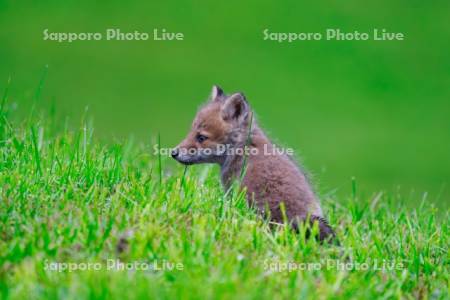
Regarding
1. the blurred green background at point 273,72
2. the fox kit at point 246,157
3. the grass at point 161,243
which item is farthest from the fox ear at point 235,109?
the blurred green background at point 273,72

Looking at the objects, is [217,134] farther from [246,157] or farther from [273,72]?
[273,72]

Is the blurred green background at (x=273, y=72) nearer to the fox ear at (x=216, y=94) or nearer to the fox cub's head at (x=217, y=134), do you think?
the fox ear at (x=216, y=94)

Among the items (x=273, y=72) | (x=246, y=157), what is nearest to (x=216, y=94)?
(x=246, y=157)

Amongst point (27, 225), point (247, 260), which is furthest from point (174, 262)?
point (27, 225)

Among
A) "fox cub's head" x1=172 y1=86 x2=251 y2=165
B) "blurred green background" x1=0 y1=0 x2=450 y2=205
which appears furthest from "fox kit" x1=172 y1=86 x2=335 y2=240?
"blurred green background" x1=0 y1=0 x2=450 y2=205

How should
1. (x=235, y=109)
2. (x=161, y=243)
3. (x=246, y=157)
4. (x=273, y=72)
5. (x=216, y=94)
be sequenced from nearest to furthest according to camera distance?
(x=161, y=243) < (x=246, y=157) < (x=235, y=109) < (x=216, y=94) < (x=273, y=72)

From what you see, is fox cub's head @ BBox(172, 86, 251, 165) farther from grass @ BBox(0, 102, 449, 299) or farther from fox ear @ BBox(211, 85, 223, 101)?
grass @ BBox(0, 102, 449, 299)

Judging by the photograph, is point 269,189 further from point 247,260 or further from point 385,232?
point 247,260
